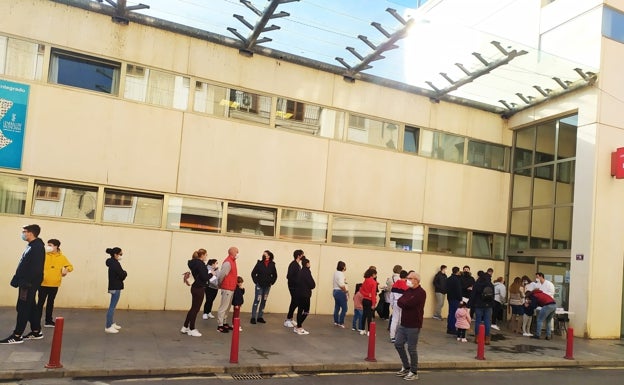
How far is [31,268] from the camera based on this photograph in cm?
852

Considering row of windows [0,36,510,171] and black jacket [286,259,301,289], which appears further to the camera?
row of windows [0,36,510,171]

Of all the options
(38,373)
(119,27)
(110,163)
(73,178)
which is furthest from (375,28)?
(38,373)

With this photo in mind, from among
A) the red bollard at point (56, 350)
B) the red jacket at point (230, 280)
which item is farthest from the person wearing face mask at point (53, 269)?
the red jacket at point (230, 280)

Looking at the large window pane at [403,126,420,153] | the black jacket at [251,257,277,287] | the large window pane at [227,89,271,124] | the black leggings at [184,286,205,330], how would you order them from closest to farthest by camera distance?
the black leggings at [184,286,205,330] → the black jacket at [251,257,277,287] → the large window pane at [227,89,271,124] → the large window pane at [403,126,420,153]

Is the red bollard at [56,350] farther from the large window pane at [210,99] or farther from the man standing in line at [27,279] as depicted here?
the large window pane at [210,99]

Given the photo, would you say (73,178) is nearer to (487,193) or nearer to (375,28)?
(375,28)

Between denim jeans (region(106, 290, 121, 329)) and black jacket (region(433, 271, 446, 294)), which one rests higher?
black jacket (region(433, 271, 446, 294))

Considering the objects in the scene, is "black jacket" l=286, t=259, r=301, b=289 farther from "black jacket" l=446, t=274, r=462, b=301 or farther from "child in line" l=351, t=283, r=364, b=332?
"black jacket" l=446, t=274, r=462, b=301

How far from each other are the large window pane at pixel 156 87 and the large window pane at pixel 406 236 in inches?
295

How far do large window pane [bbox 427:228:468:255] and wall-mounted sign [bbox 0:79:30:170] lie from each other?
12041 mm

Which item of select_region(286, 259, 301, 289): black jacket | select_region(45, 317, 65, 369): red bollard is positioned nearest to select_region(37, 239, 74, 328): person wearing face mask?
select_region(45, 317, 65, 369): red bollard

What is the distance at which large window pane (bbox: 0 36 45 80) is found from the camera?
12039 millimetres

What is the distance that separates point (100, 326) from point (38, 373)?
11.3 feet

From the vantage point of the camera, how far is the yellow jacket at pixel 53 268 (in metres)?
9.73
